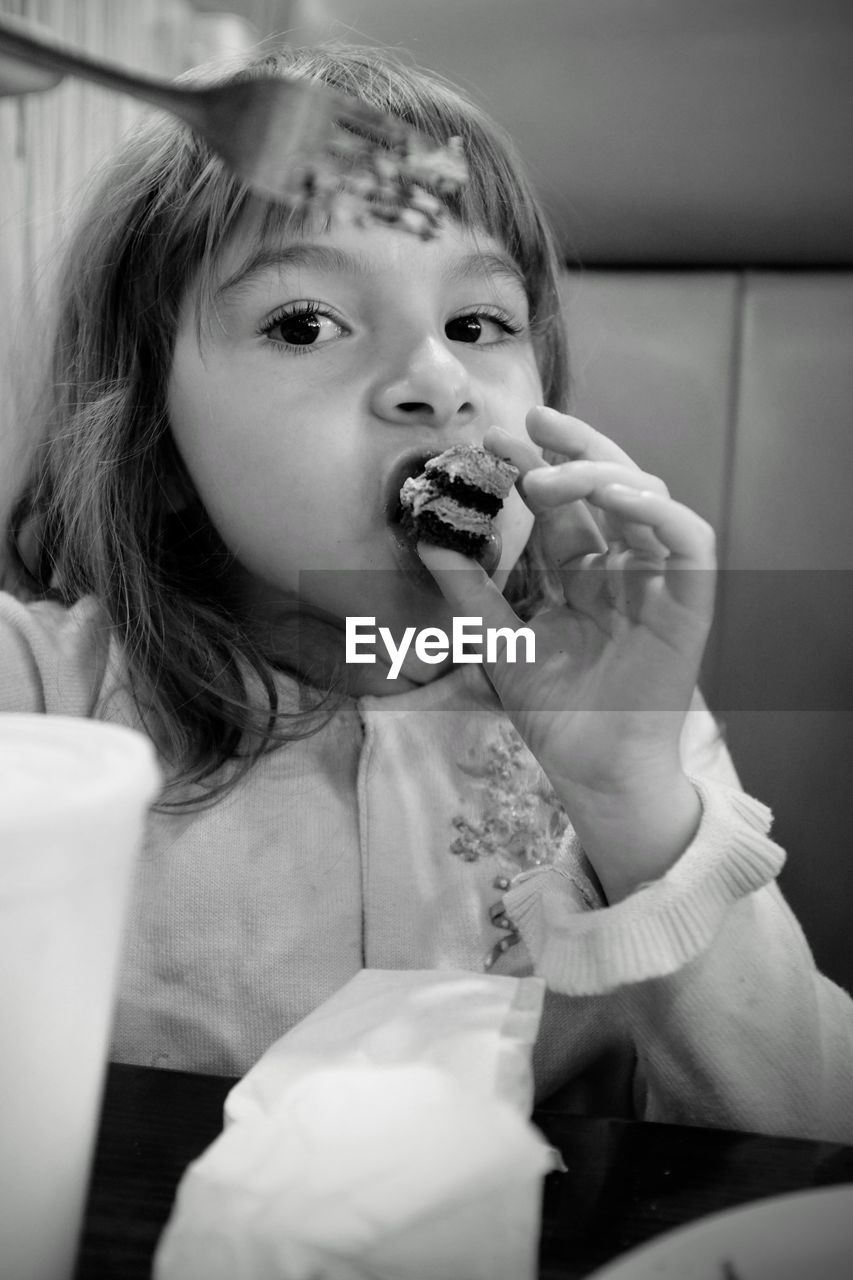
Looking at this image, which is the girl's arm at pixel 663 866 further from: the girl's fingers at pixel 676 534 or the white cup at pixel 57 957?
the white cup at pixel 57 957

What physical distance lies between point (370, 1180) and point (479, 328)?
2.14ft

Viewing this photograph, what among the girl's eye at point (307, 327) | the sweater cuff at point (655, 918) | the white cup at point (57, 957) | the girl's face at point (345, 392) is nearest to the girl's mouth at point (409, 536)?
the girl's face at point (345, 392)

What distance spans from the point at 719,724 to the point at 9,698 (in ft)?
2.19

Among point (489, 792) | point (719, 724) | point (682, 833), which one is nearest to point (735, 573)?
point (719, 724)

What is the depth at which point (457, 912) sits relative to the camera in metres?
0.82

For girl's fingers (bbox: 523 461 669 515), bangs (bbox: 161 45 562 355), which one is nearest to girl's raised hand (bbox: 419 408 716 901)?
girl's fingers (bbox: 523 461 669 515)

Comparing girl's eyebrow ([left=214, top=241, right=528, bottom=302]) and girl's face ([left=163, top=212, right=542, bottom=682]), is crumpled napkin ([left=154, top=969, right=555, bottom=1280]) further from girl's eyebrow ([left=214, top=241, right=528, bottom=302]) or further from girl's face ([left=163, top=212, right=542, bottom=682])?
girl's eyebrow ([left=214, top=241, right=528, bottom=302])

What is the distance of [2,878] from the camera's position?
0.27 m

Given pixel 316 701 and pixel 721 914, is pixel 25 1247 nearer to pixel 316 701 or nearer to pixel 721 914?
pixel 721 914

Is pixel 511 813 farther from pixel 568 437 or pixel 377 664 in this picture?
pixel 568 437

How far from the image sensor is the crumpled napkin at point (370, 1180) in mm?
309

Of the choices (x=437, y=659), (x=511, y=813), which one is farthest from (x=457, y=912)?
(x=437, y=659)

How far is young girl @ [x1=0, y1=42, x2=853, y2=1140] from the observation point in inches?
26.0

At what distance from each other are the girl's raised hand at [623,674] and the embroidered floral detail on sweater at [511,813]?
0.16 metres
